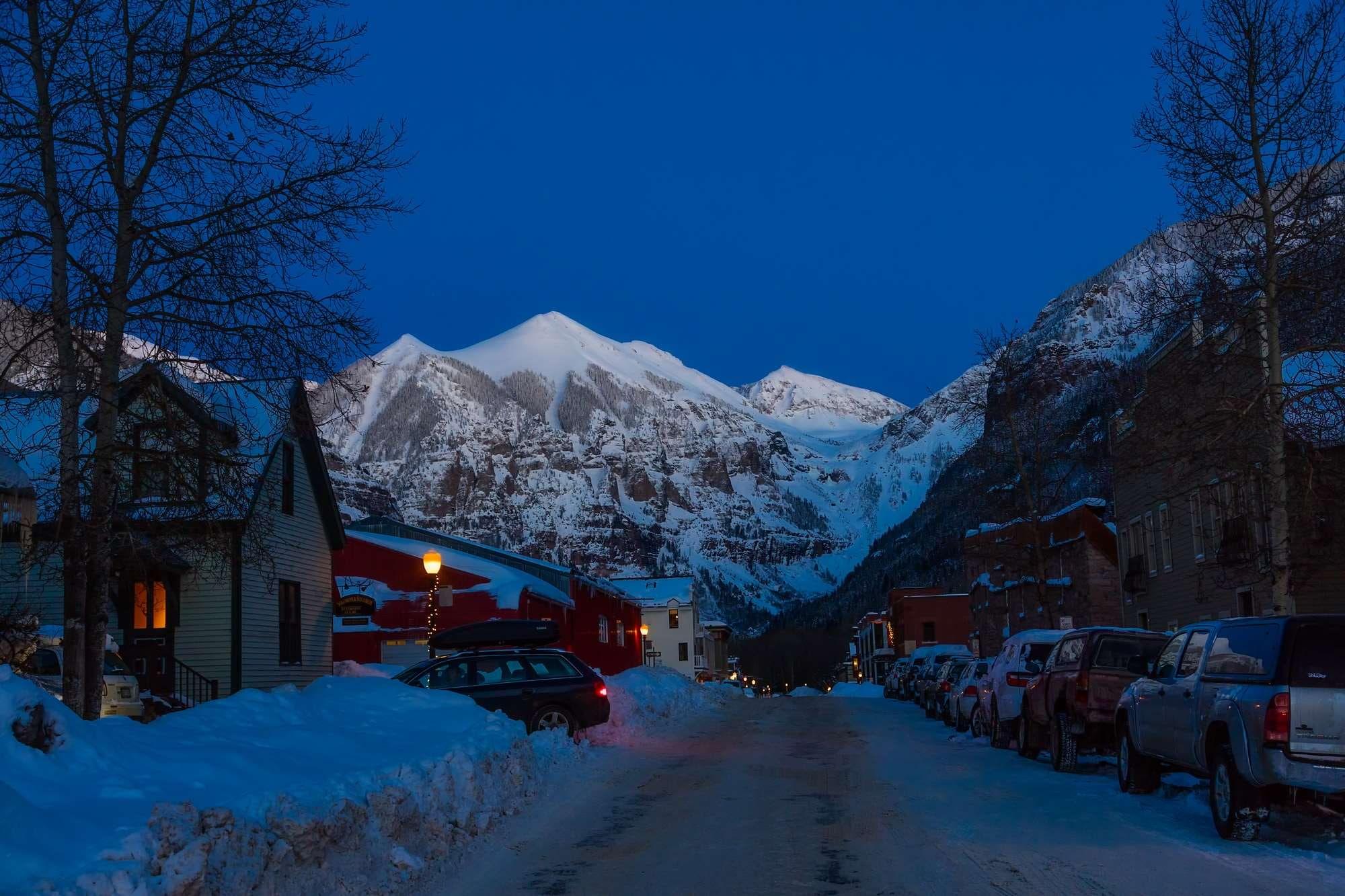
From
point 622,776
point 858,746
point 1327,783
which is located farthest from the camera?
point 858,746

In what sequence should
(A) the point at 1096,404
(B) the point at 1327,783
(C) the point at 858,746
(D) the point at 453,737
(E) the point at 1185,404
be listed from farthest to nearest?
1. (A) the point at 1096,404
2. (C) the point at 858,746
3. (E) the point at 1185,404
4. (D) the point at 453,737
5. (B) the point at 1327,783

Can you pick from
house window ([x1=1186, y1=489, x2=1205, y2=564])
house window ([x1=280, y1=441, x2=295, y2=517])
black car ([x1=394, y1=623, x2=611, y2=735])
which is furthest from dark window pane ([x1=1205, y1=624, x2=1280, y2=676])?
house window ([x1=1186, y1=489, x2=1205, y2=564])

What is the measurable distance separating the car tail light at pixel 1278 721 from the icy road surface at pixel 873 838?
87cm

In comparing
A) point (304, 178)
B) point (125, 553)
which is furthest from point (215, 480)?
point (304, 178)

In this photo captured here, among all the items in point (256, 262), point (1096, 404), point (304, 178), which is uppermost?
point (1096, 404)

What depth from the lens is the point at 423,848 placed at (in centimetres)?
975

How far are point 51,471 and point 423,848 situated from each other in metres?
6.11

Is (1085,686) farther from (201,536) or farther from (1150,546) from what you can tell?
(1150,546)

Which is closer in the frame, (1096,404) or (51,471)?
(51,471)

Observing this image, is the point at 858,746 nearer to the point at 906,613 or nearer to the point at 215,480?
the point at 215,480

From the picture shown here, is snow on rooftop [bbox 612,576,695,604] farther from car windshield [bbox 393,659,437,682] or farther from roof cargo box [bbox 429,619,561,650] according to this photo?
car windshield [bbox 393,659,437,682]

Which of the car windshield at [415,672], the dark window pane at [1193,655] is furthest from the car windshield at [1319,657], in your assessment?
the car windshield at [415,672]

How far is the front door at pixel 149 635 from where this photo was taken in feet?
81.1

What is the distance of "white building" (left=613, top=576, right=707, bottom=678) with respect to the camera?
94125 mm
